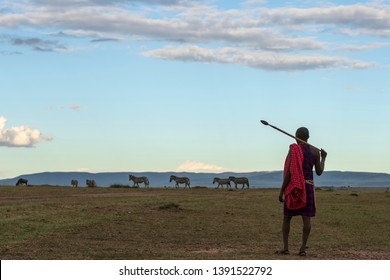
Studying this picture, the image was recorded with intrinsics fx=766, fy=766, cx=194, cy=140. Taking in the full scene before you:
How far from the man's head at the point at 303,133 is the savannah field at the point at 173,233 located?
2387 mm

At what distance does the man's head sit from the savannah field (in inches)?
94.0

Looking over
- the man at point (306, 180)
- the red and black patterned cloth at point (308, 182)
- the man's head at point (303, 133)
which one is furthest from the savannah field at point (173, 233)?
the man's head at point (303, 133)

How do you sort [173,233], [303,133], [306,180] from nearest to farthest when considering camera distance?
1. [306,180]
2. [303,133]
3. [173,233]

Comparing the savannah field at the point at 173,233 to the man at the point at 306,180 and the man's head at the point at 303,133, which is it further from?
the man's head at the point at 303,133

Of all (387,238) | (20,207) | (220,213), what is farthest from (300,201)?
(20,207)

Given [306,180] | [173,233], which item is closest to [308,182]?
[306,180]

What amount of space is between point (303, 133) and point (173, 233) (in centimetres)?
662

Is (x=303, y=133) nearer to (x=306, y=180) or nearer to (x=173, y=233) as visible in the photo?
(x=306, y=180)

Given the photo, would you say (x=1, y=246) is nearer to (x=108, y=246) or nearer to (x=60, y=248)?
(x=60, y=248)

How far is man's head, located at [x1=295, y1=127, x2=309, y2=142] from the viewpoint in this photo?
15.6 metres

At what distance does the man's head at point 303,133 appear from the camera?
15641 millimetres

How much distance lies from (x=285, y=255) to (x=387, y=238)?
6.29 m

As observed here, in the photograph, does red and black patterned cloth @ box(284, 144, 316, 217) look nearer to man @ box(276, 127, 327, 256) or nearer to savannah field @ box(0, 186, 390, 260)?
man @ box(276, 127, 327, 256)

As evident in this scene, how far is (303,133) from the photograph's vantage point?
51.3 ft
